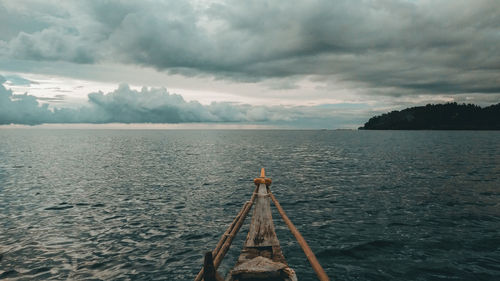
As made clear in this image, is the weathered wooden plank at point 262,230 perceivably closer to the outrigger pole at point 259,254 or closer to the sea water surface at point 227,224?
the outrigger pole at point 259,254

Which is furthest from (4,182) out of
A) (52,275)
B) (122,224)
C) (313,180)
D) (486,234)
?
(486,234)

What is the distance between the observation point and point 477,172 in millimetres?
32406

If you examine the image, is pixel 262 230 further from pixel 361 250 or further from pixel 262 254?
pixel 361 250

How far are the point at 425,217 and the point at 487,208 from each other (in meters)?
5.18

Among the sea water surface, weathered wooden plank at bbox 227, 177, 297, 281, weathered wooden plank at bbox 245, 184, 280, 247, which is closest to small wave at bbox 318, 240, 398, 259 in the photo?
the sea water surface

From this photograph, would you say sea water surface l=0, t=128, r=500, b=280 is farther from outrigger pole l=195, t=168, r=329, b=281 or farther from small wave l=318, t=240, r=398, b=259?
outrigger pole l=195, t=168, r=329, b=281

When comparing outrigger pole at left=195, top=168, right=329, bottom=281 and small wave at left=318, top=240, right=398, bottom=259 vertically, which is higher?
outrigger pole at left=195, top=168, right=329, bottom=281

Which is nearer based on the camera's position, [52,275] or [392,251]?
[52,275]

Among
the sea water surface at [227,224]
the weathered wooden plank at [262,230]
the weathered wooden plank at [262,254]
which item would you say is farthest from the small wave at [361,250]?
the weathered wooden plank at [262,254]

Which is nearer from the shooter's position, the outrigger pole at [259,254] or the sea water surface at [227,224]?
the outrigger pole at [259,254]

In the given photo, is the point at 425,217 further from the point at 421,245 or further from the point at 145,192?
the point at 145,192

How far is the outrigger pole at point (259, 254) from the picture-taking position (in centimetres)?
577

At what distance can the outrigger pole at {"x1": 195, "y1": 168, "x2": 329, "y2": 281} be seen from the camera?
18.9 ft

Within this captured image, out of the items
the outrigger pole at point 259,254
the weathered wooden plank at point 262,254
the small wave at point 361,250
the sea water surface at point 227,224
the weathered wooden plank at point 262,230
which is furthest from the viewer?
the small wave at point 361,250
